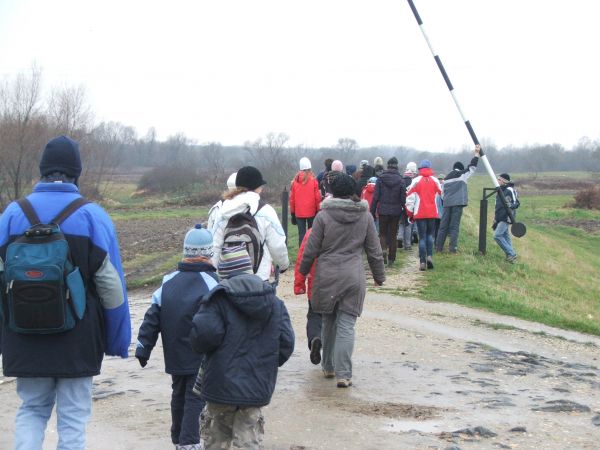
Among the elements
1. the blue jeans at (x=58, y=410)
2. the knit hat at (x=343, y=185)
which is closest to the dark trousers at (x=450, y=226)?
the knit hat at (x=343, y=185)

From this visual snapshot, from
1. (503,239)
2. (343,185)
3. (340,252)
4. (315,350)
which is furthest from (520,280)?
(343,185)

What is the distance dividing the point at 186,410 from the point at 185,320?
24.1 inches

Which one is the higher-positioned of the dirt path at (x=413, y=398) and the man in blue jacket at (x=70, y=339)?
the man in blue jacket at (x=70, y=339)

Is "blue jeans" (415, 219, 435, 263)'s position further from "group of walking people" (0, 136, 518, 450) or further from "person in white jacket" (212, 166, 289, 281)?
"group of walking people" (0, 136, 518, 450)

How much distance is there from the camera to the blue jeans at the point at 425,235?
15367mm

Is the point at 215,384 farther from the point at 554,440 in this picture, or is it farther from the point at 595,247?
the point at 595,247

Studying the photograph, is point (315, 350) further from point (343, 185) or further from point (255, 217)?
point (255, 217)

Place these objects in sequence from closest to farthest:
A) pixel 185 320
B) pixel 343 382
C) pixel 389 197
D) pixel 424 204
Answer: pixel 185 320 → pixel 343 382 → pixel 389 197 → pixel 424 204

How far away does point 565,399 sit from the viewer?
7.57 metres

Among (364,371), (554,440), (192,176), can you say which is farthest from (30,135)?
(554,440)

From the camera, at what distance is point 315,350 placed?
8.47 meters

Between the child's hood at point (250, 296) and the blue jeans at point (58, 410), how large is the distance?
952mm

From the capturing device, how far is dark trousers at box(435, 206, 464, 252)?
56.2 feet

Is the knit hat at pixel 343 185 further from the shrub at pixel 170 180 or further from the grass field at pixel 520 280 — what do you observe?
the shrub at pixel 170 180
